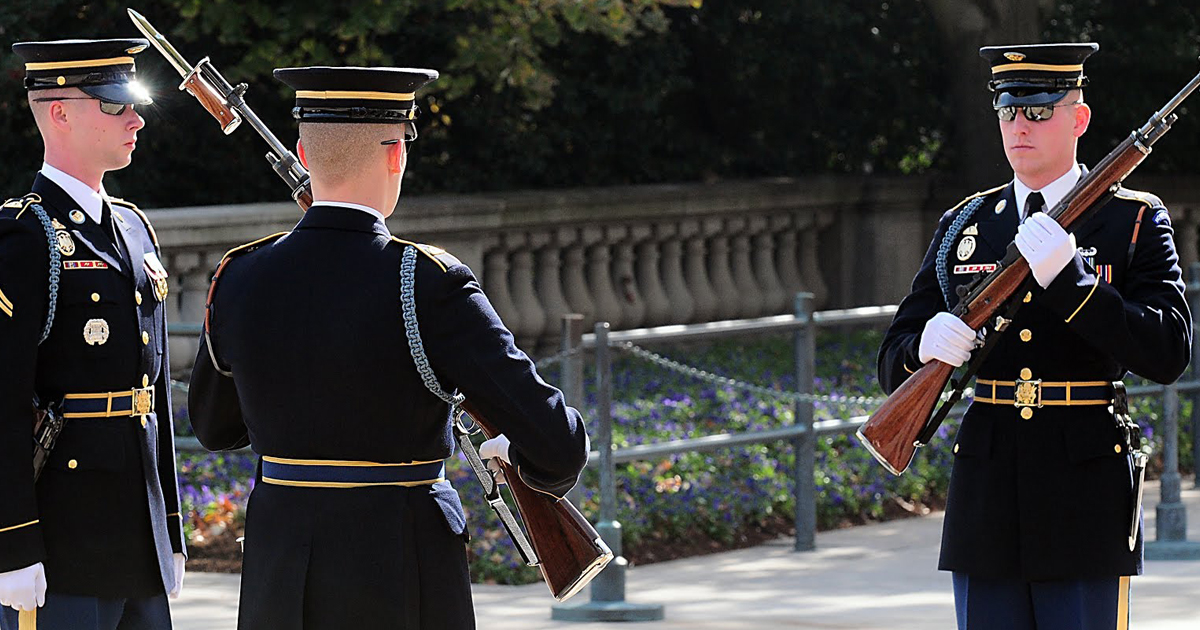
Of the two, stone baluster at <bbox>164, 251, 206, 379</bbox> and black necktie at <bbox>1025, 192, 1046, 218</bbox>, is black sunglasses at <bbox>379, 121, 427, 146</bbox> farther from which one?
stone baluster at <bbox>164, 251, 206, 379</bbox>

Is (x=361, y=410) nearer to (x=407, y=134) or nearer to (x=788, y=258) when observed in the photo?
(x=407, y=134)

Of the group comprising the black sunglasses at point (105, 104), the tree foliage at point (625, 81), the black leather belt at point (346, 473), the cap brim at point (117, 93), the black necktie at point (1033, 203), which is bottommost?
the black leather belt at point (346, 473)

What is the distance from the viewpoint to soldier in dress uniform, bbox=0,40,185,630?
4.26 meters

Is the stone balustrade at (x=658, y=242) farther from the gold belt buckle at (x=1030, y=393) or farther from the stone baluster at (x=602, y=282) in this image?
the gold belt buckle at (x=1030, y=393)

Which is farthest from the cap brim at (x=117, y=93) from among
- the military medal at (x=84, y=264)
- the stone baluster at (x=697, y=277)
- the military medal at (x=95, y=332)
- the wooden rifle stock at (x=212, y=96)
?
the stone baluster at (x=697, y=277)

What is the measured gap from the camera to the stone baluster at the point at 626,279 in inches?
469

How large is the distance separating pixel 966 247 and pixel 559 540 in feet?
4.52

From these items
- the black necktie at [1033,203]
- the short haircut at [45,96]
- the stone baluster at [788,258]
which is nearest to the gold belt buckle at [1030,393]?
the black necktie at [1033,203]

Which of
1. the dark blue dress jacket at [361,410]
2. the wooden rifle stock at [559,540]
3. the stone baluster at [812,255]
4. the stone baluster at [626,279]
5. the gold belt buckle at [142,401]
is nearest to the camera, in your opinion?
the dark blue dress jacket at [361,410]

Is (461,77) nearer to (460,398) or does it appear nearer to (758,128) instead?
(758,128)

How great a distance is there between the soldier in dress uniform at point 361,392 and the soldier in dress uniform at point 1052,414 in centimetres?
125

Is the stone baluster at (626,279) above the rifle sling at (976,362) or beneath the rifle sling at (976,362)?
above

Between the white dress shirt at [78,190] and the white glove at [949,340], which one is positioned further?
the white dress shirt at [78,190]

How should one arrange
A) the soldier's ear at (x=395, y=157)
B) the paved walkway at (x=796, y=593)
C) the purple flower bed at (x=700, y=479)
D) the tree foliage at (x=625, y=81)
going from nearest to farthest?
the soldier's ear at (x=395, y=157) → the paved walkway at (x=796, y=593) → the purple flower bed at (x=700, y=479) → the tree foliage at (x=625, y=81)
